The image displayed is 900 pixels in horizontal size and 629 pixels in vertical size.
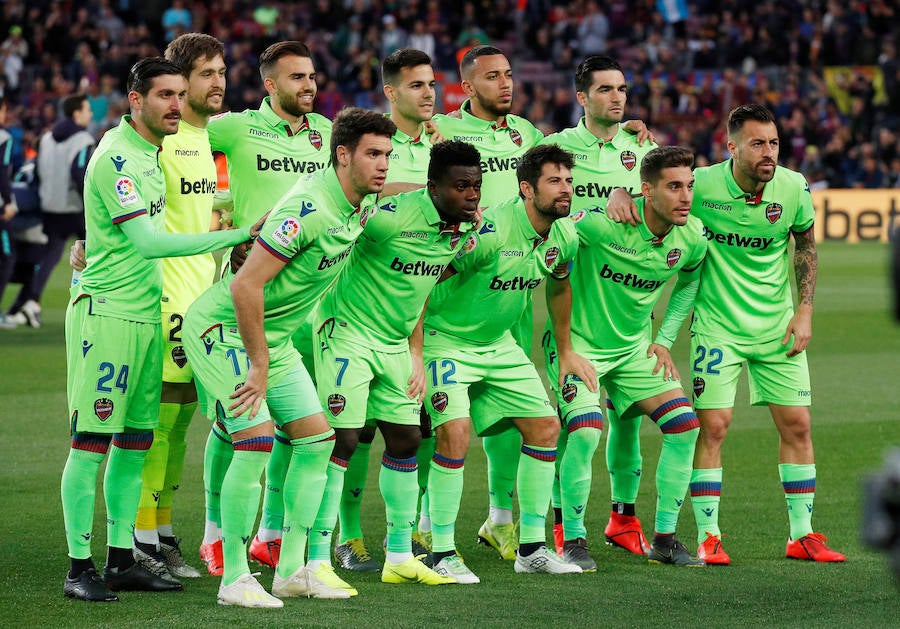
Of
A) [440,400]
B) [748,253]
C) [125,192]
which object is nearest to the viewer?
[125,192]

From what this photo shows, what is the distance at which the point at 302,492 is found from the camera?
675 cm

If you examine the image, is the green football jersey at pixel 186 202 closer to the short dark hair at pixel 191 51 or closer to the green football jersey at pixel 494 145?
the short dark hair at pixel 191 51

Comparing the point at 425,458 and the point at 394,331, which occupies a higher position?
the point at 394,331

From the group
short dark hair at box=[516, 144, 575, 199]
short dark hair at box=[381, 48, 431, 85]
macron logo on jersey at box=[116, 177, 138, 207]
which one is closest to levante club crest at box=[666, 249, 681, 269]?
short dark hair at box=[516, 144, 575, 199]

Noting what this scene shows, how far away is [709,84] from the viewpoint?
32.1m

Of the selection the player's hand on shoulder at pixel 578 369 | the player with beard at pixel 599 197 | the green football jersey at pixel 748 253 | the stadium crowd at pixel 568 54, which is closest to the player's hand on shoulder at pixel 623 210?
the player with beard at pixel 599 197

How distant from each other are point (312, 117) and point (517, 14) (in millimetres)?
27975

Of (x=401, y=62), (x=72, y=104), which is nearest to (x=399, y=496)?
(x=401, y=62)

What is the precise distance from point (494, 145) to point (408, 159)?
2.16 ft

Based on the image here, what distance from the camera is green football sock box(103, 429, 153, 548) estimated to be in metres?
6.85

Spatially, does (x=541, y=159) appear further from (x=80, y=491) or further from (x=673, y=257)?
(x=80, y=491)

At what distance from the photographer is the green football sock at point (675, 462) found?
7.73m

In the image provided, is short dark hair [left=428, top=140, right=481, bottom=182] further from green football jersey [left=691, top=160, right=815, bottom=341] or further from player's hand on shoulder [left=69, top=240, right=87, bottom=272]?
player's hand on shoulder [left=69, top=240, right=87, bottom=272]

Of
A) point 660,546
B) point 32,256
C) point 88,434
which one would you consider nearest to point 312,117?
point 88,434
